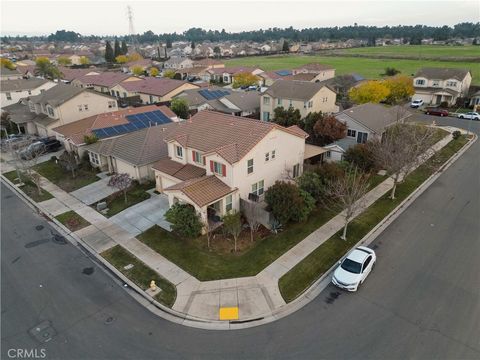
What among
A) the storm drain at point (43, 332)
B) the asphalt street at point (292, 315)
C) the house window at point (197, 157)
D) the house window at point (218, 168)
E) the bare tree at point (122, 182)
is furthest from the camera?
the bare tree at point (122, 182)

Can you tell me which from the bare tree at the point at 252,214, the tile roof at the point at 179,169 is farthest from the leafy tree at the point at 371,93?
the bare tree at the point at 252,214

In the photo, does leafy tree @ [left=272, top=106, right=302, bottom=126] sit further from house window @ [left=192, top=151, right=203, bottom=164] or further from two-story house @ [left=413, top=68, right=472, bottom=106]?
two-story house @ [left=413, top=68, right=472, bottom=106]

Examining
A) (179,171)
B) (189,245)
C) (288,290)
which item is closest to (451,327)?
(288,290)

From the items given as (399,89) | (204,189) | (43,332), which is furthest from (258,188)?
(399,89)

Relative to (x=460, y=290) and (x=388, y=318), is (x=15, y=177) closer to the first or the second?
(x=388, y=318)

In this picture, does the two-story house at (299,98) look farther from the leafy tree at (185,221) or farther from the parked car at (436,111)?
the leafy tree at (185,221)
